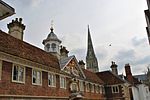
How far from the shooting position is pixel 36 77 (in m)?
19.2

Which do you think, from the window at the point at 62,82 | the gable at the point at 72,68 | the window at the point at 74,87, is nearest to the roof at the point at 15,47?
the window at the point at 62,82

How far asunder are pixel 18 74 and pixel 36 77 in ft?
8.98

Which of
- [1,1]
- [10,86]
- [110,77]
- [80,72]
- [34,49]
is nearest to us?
[1,1]

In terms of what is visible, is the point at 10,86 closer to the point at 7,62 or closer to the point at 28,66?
the point at 7,62

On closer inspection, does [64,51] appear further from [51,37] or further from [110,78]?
[110,78]

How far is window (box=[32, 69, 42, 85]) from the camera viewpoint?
18784 millimetres

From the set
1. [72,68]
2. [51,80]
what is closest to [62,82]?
[51,80]

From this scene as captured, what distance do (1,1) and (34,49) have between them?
55.3 feet

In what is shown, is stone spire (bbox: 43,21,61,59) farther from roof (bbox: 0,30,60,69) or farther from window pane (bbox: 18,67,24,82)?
window pane (bbox: 18,67,24,82)

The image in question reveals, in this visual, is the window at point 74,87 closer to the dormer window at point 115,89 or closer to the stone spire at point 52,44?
the stone spire at point 52,44

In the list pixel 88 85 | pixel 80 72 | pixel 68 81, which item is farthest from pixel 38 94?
pixel 88 85

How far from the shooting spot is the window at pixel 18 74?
A: 53.6ft

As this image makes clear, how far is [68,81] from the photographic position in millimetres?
26000

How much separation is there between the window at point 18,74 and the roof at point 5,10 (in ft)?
35.9
